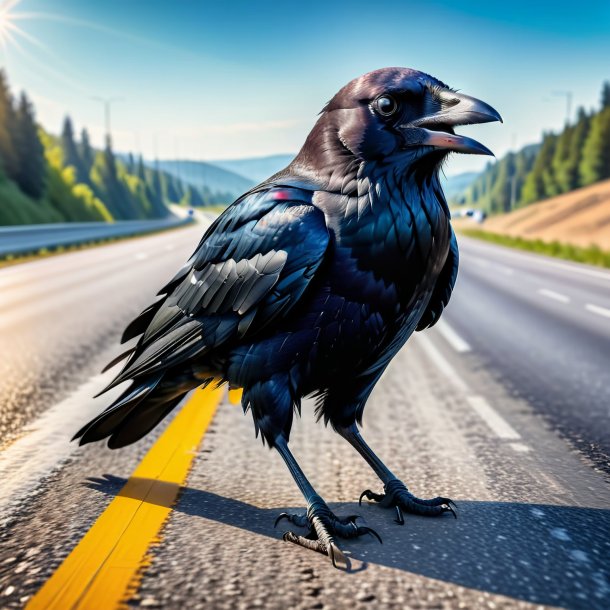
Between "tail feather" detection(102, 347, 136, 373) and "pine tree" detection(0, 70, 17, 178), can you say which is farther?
"pine tree" detection(0, 70, 17, 178)

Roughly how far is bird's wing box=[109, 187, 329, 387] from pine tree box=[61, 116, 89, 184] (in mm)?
86953

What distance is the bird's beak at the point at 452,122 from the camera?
1839 mm

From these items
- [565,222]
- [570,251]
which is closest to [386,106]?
[570,251]

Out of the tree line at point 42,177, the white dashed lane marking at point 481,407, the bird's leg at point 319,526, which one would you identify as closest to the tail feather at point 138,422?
the bird's leg at point 319,526

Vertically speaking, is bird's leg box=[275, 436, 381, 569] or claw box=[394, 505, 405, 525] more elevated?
bird's leg box=[275, 436, 381, 569]

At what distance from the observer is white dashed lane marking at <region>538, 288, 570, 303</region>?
11281mm

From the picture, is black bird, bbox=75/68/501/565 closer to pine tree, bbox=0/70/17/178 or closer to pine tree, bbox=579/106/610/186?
pine tree, bbox=0/70/17/178

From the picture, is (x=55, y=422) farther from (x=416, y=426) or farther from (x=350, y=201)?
(x=350, y=201)

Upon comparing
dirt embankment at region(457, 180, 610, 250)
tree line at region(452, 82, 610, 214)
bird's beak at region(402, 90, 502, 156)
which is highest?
bird's beak at region(402, 90, 502, 156)

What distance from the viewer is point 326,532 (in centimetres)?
217

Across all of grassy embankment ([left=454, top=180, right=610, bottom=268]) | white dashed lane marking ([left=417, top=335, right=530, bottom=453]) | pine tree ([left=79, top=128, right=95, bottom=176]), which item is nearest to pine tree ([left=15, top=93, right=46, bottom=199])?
grassy embankment ([left=454, top=180, right=610, bottom=268])

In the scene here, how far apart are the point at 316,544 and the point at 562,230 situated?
65057 millimetres

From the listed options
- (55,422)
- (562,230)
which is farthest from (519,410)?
(562,230)

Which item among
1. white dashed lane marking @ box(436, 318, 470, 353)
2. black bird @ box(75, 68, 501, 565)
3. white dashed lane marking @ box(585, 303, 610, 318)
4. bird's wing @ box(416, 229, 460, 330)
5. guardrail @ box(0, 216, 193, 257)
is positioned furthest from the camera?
guardrail @ box(0, 216, 193, 257)
